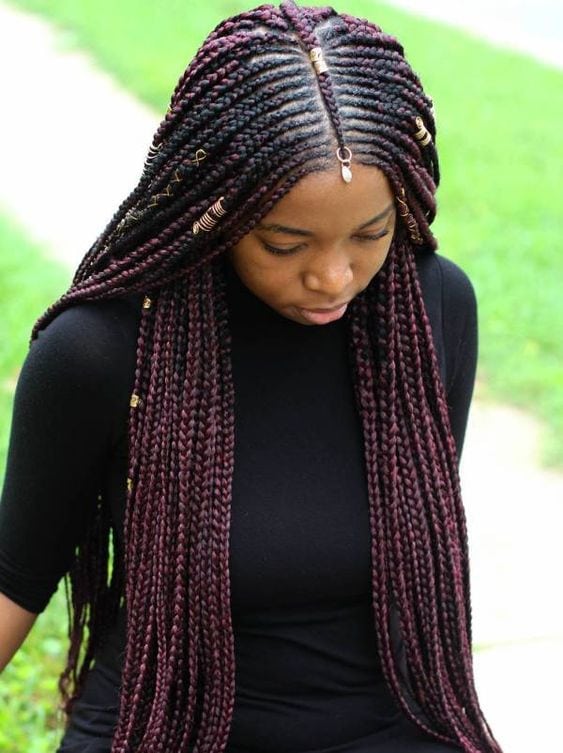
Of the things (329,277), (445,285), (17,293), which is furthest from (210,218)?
(17,293)

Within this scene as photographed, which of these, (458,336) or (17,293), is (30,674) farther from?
(17,293)

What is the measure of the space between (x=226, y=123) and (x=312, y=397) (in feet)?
1.71

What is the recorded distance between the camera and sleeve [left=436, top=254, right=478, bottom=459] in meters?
2.34

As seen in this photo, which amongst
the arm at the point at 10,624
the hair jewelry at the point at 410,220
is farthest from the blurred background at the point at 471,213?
the hair jewelry at the point at 410,220

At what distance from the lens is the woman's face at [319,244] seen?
6.18 feet

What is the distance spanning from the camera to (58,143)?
25.9ft

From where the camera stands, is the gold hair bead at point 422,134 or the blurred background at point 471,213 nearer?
the gold hair bead at point 422,134

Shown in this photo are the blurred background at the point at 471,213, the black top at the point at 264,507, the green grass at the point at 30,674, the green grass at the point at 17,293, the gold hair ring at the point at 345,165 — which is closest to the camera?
the gold hair ring at the point at 345,165

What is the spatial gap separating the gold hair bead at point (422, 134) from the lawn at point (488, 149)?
2858mm

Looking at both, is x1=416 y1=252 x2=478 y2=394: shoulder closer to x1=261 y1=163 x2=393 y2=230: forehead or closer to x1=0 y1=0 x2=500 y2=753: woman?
x1=0 y1=0 x2=500 y2=753: woman

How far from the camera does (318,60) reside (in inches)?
74.7

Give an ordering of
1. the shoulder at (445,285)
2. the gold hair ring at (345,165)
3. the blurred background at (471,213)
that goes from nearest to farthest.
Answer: the gold hair ring at (345,165) → the shoulder at (445,285) → the blurred background at (471,213)

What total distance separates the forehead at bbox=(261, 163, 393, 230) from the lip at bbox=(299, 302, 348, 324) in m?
0.17

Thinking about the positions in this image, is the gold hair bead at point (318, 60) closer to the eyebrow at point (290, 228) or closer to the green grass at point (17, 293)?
the eyebrow at point (290, 228)
